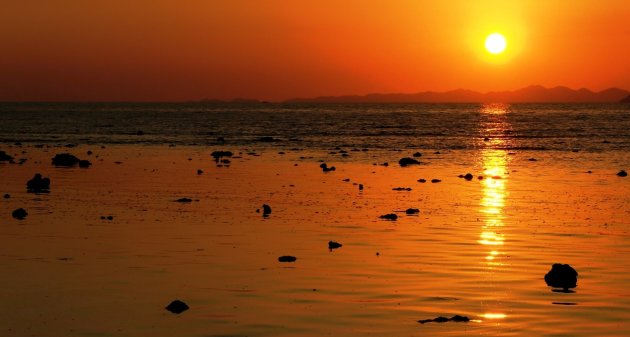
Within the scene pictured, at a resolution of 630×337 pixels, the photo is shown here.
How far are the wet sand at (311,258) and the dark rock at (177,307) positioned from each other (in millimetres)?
243

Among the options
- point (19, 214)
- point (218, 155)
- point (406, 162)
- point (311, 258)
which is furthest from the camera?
point (218, 155)

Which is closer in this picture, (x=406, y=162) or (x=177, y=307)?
(x=177, y=307)

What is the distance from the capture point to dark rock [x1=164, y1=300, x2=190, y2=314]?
1672 centimetres

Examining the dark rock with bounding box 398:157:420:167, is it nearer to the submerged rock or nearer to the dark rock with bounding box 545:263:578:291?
the submerged rock

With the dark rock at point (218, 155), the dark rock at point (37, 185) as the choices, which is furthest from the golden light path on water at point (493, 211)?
the dark rock at point (37, 185)

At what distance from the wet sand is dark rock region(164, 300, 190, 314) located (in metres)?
0.24

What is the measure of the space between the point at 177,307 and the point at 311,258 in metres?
5.83

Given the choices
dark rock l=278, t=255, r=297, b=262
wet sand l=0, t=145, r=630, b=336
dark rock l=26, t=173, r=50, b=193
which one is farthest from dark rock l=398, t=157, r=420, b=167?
dark rock l=278, t=255, r=297, b=262

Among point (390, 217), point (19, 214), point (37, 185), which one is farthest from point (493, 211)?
point (37, 185)

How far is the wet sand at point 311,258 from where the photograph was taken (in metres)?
16.2

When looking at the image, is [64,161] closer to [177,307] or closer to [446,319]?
[177,307]

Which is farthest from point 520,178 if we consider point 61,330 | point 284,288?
point 61,330

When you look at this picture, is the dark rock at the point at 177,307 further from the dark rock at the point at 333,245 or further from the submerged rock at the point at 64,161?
the submerged rock at the point at 64,161

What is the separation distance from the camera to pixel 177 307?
16.8m
